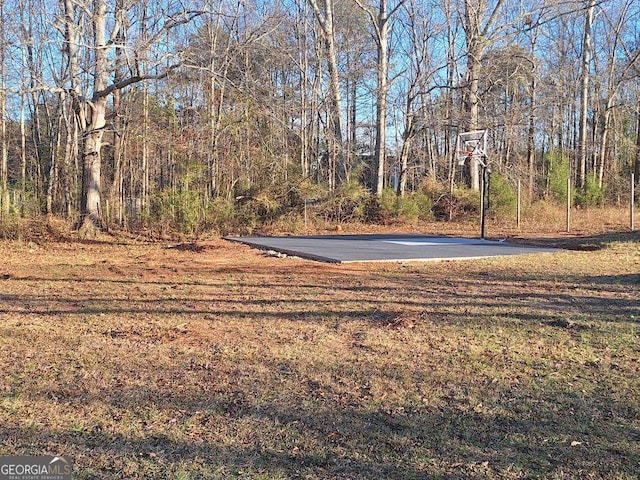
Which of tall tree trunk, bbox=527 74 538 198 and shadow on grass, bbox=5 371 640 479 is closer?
shadow on grass, bbox=5 371 640 479

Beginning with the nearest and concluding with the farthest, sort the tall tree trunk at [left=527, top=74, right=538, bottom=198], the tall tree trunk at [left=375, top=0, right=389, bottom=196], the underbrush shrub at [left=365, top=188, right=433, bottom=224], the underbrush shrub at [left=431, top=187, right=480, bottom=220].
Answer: the underbrush shrub at [left=365, top=188, right=433, bottom=224], the tall tree trunk at [left=375, top=0, right=389, bottom=196], the underbrush shrub at [left=431, top=187, right=480, bottom=220], the tall tree trunk at [left=527, top=74, right=538, bottom=198]

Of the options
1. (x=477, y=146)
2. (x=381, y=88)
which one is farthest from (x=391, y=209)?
(x=477, y=146)

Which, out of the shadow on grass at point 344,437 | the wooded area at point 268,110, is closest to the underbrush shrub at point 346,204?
the wooded area at point 268,110

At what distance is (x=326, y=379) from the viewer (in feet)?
11.4

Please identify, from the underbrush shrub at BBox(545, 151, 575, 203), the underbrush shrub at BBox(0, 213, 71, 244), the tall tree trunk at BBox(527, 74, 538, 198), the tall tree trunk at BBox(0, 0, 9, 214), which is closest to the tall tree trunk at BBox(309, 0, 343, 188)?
the tall tree trunk at BBox(527, 74, 538, 198)

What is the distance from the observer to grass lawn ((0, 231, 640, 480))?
96.0 inches

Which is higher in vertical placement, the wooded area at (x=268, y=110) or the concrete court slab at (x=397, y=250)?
the wooded area at (x=268, y=110)

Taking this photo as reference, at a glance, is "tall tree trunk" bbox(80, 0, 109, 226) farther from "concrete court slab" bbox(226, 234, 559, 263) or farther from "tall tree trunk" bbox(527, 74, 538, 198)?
"tall tree trunk" bbox(527, 74, 538, 198)

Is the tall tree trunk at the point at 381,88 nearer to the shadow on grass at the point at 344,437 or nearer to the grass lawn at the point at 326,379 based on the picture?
the grass lawn at the point at 326,379

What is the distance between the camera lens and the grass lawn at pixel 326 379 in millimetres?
2439

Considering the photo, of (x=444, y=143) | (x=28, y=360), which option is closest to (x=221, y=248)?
(x=28, y=360)

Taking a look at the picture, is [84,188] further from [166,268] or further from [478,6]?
[478,6]

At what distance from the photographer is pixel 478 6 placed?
20.6 meters

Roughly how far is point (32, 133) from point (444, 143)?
829 inches
